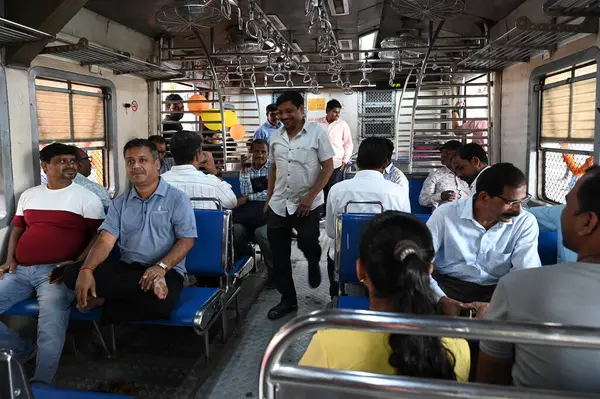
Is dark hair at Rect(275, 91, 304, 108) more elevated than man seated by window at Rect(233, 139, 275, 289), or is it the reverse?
dark hair at Rect(275, 91, 304, 108)

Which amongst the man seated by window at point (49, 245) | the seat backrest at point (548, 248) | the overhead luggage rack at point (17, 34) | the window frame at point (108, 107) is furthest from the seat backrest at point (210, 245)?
the seat backrest at point (548, 248)

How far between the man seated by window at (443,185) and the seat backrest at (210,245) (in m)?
2.28

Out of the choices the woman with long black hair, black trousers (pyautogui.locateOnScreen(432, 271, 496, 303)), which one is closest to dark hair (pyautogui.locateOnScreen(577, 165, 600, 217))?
the woman with long black hair

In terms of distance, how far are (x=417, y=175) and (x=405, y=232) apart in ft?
13.4

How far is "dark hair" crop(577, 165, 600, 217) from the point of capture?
1312mm

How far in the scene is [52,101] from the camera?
4449 mm

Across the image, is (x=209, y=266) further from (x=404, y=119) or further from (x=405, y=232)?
(x=404, y=119)

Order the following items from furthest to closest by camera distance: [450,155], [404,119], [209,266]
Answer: [404,119]
[450,155]
[209,266]

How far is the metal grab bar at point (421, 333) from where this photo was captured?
0.94m

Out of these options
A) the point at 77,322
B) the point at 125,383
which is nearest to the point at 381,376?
the point at 125,383

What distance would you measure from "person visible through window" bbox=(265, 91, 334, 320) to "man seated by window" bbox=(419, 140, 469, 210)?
58.3 inches

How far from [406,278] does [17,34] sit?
11.0 ft

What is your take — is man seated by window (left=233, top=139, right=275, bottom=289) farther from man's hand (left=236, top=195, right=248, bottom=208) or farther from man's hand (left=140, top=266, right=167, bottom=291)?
man's hand (left=140, top=266, right=167, bottom=291)

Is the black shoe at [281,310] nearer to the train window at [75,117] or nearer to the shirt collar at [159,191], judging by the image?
the shirt collar at [159,191]
